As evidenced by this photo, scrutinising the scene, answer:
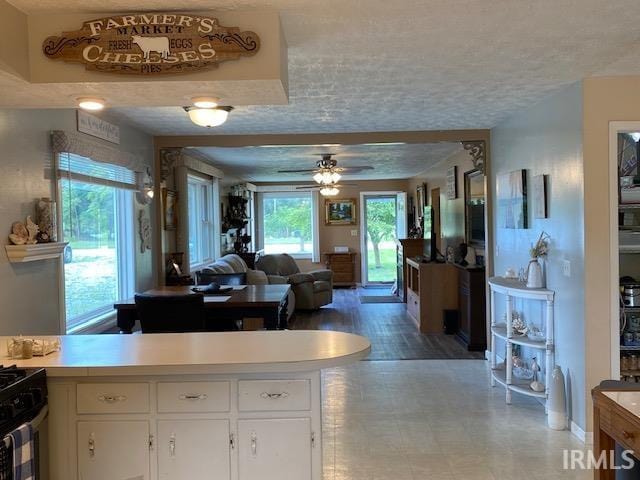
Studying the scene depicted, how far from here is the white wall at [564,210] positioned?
3.33 metres

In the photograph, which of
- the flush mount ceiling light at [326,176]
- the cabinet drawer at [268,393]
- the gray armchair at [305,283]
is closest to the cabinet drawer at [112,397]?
the cabinet drawer at [268,393]

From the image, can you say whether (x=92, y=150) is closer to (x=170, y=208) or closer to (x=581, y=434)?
(x=170, y=208)

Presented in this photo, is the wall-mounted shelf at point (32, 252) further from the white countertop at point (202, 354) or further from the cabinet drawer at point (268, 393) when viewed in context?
the cabinet drawer at point (268, 393)

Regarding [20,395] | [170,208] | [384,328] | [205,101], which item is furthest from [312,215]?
[20,395]

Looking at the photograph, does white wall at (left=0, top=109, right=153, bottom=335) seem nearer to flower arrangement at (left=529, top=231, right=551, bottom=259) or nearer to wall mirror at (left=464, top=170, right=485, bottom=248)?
flower arrangement at (left=529, top=231, right=551, bottom=259)

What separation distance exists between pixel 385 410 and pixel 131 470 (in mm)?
2155

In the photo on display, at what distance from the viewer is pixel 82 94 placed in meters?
2.22

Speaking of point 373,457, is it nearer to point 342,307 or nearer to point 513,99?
point 513,99

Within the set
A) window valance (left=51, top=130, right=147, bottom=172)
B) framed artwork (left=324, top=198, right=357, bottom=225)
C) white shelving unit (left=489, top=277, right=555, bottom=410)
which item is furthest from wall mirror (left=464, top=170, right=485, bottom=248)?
framed artwork (left=324, top=198, right=357, bottom=225)

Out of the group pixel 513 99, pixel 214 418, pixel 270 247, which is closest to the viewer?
pixel 214 418

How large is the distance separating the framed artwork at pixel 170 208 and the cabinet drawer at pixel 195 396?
10.7ft

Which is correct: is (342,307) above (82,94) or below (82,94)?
below

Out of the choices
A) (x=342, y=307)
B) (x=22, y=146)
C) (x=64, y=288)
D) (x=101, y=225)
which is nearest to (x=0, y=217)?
(x=22, y=146)

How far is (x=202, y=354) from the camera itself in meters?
2.20
